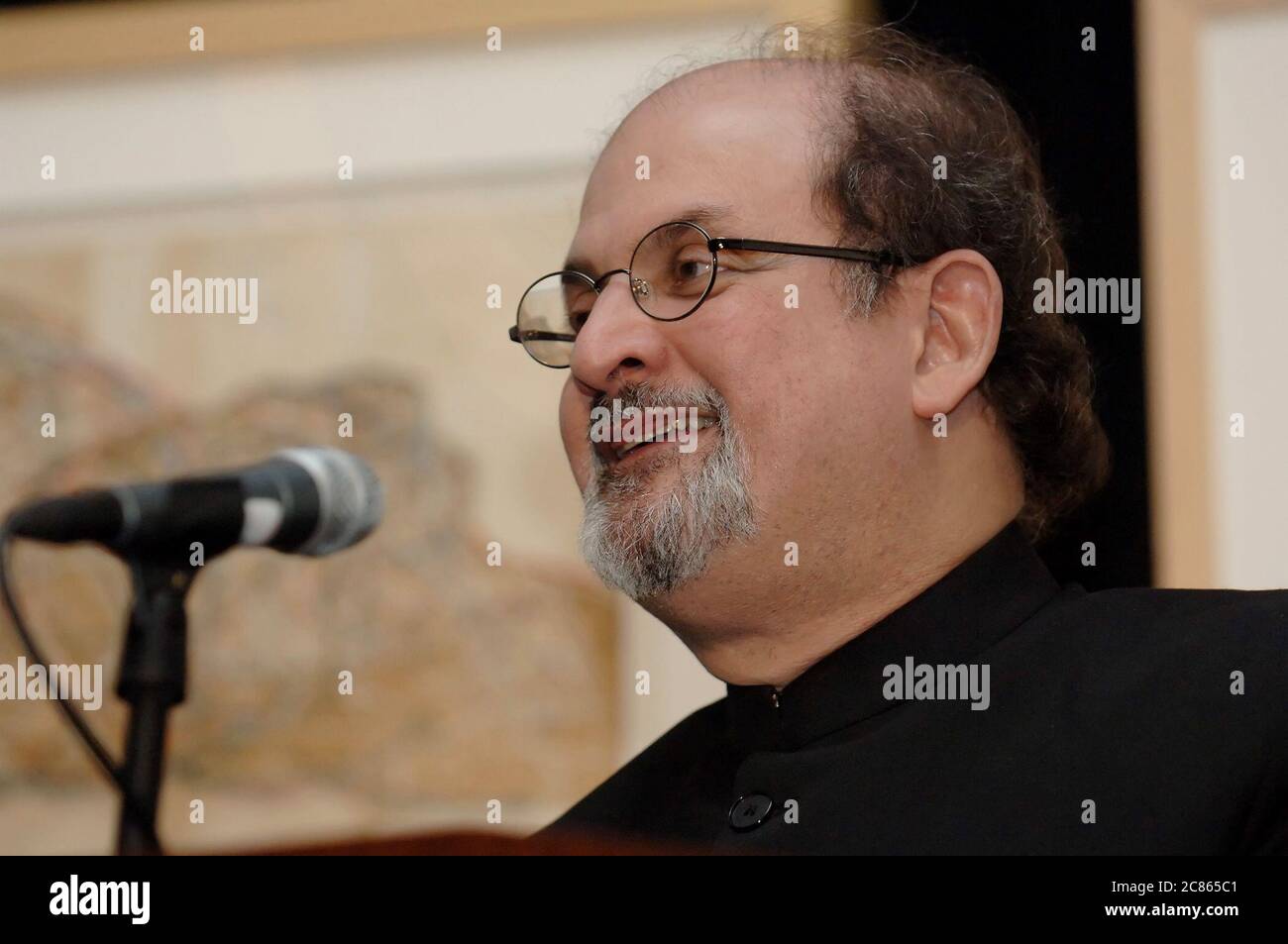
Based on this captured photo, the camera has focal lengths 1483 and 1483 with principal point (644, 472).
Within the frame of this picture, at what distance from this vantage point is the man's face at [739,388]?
1.68 m

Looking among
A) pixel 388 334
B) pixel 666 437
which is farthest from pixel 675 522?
pixel 388 334

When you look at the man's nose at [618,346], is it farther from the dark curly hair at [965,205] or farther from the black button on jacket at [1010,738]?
the black button on jacket at [1010,738]

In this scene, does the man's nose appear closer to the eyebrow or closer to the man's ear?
the eyebrow

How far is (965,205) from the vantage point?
1.90 metres

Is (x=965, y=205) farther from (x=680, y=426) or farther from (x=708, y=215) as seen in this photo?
(x=680, y=426)

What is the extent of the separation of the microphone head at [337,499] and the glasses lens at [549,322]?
1.38 ft

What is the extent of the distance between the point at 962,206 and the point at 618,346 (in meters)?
0.51

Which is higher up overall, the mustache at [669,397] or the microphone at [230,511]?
the mustache at [669,397]

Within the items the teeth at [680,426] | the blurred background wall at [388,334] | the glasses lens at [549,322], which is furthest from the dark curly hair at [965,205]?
the blurred background wall at [388,334]

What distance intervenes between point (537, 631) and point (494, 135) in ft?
3.41

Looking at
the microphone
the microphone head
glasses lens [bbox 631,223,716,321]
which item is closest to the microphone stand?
the microphone

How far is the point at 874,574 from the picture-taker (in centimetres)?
173
